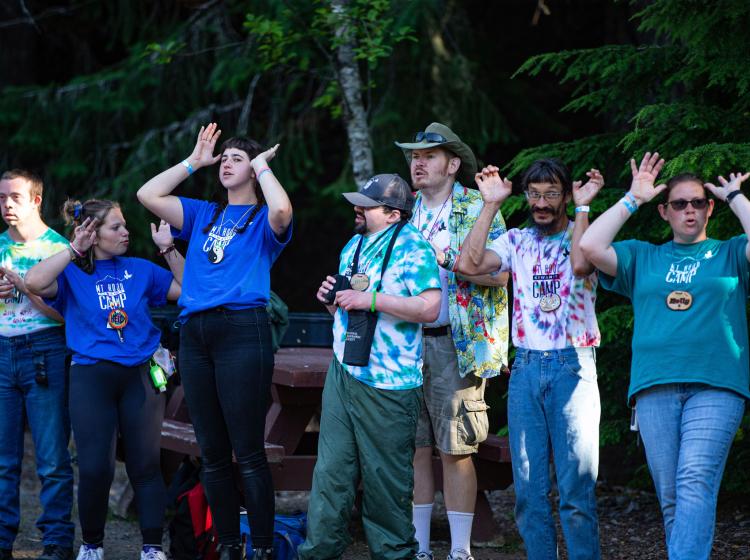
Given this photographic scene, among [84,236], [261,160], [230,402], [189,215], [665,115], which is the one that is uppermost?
[665,115]

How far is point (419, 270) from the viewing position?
14.2 ft

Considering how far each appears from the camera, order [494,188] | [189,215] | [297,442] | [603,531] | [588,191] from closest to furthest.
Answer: [588,191]
[494,188]
[189,215]
[297,442]
[603,531]

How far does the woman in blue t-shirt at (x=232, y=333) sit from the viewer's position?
15.2 feet

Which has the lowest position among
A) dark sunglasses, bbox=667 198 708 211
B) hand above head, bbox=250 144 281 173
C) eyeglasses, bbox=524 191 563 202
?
dark sunglasses, bbox=667 198 708 211

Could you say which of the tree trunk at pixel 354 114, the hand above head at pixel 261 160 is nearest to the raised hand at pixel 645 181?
the hand above head at pixel 261 160

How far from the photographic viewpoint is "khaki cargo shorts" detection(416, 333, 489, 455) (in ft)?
16.2

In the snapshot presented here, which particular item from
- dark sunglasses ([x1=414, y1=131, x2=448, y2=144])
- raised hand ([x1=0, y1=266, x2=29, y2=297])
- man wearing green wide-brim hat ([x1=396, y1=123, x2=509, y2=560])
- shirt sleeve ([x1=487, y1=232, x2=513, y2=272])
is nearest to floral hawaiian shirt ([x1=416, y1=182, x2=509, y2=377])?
man wearing green wide-brim hat ([x1=396, y1=123, x2=509, y2=560])

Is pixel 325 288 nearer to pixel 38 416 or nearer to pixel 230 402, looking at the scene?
pixel 230 402

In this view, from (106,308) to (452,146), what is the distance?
1.92m

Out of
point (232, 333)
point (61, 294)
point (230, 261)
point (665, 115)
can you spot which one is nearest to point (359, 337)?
point (232, 333)

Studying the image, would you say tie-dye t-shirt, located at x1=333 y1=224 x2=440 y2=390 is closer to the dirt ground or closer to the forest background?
the forest background

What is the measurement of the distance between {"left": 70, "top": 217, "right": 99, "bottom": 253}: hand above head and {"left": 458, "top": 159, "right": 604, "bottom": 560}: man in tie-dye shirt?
1926 millimetres

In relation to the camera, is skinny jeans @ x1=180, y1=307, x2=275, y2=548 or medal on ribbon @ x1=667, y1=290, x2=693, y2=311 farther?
skinny jeans @ x1=180, y1=307, x2=275, y2=548

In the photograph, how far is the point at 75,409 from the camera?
490cm
